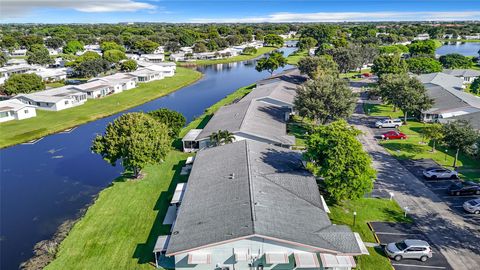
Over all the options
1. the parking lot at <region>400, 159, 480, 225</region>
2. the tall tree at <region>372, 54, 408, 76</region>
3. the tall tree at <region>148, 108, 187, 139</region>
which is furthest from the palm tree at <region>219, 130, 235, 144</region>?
→ the tall tree at <region>372, 54, 408, 76</region>

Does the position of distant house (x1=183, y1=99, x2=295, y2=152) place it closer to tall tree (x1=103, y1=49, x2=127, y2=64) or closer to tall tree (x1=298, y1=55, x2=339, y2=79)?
tall tree (x1=298, y1=55, x2=339, y2=79)

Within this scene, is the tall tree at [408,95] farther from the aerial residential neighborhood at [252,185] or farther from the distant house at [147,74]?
the distant house at [147,74]

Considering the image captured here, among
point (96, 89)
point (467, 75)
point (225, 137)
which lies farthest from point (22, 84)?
point (467, 75)

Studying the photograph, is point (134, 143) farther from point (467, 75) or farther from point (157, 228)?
point (467, 75)

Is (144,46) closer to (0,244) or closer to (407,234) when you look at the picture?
(0,244)

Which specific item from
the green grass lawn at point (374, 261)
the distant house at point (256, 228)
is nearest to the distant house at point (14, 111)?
the distant house at point (256, 228)

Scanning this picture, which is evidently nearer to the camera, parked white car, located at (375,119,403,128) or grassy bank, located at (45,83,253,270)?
grassy bank, located at (45,83,253,270)
